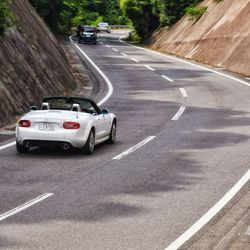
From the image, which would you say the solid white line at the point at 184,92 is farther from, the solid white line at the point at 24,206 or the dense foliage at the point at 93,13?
the dense foliage at the point at 93,13

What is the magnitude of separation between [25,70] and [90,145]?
8974 mm

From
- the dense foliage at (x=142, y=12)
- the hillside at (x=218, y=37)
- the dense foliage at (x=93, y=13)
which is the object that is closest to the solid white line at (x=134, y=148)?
the hillside at (x=218, y=37)

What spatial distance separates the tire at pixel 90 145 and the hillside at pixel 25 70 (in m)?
4.19

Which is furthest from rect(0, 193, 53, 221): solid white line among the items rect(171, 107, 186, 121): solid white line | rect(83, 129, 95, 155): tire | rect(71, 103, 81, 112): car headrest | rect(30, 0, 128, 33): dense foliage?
rect(30, 0, 128, 33): dense foliage

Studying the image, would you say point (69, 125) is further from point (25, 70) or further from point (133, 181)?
point (25, 70)

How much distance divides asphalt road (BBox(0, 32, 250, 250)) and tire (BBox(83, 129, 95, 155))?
0.55 feet

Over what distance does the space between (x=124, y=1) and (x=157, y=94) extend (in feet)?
157

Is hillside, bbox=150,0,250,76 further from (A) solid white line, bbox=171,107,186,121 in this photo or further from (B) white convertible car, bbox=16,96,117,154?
(B) white convertible car, bbox=16,96,117,154

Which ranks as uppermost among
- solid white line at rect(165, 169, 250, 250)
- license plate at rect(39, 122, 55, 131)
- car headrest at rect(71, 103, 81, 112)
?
solid white line at rect(165, 169, 250, 250)

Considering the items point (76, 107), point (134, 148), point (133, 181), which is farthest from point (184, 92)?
point (133, 181)

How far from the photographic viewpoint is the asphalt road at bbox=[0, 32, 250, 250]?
27.5ft

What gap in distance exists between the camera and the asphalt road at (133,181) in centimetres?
838

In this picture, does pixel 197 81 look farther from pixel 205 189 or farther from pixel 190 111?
pixel 205 189

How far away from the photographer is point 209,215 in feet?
31.0
